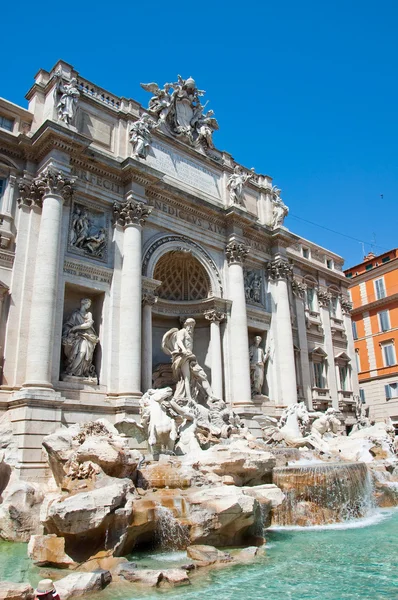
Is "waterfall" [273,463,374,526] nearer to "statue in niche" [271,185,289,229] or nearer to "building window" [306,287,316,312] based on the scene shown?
"statue in niche" [271,185,289,229]

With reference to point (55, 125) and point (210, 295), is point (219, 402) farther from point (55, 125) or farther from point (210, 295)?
point (55, 125)

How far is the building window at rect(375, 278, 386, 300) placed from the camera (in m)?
33.8

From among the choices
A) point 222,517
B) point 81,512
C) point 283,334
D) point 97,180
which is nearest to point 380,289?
point 283,334

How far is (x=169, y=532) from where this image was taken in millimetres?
8852

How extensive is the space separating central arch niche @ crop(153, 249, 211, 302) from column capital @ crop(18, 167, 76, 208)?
5.60m

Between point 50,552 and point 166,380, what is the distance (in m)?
11.8

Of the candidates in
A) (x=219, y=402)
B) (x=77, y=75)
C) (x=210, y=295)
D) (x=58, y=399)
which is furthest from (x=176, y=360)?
Result: (x=77, y=75)

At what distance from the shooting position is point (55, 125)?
1581 centimetres

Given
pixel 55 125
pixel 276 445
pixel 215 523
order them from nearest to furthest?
1. pixel 215 523
2. pixel 55 125
3. pixel 276 445

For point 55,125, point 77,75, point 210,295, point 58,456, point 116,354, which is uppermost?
point 77,75

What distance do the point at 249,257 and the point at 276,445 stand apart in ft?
29.6

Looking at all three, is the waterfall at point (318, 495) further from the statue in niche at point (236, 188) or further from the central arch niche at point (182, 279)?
the statue in niche at point (236, 188)

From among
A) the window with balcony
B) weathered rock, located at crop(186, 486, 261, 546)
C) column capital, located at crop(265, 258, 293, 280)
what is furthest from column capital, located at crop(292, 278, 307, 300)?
weathered rock, located at crop(186, 486, 261, 546)

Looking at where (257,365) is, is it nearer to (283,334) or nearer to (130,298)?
(283,334)
